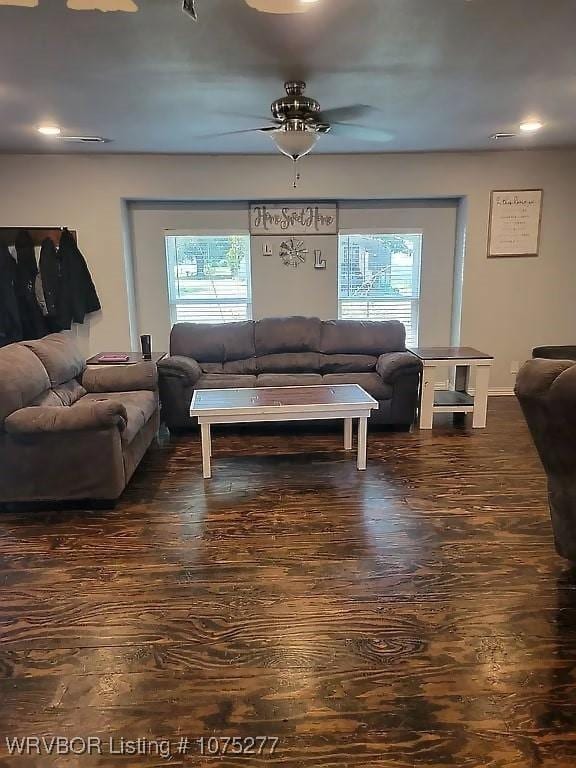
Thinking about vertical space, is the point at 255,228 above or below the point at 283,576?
above

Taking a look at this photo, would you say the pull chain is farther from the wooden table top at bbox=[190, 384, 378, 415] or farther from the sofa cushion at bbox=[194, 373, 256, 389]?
the wooden table top at bbox=[190, 384, 378, 415]

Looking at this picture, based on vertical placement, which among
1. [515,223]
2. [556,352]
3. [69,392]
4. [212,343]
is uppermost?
[515,223]

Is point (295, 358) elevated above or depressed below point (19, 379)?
below

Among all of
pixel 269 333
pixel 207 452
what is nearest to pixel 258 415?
pixel 207 452

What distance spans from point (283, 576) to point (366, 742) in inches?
35.0

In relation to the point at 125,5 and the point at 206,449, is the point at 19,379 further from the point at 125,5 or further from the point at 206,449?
the point at 125,5

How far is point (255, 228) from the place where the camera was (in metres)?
5.49

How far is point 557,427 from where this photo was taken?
2.03m

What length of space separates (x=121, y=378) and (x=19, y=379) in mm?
1097

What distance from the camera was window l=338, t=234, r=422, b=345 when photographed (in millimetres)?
5629

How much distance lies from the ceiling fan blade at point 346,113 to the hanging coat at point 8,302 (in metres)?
3.25

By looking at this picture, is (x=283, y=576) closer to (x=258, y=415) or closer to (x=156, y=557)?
(x=156, y=557)

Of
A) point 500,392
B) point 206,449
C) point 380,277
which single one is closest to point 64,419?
point 206,449

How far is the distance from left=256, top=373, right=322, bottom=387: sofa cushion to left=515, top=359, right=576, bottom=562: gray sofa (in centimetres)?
244
